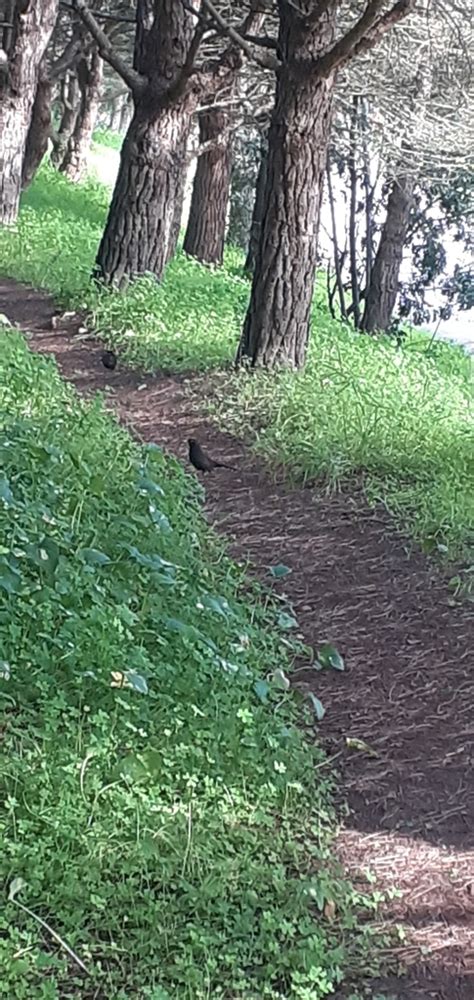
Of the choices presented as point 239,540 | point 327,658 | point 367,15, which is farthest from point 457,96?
point 327,658

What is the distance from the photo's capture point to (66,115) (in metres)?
24.4

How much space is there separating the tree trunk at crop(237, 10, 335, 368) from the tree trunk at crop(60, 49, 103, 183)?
39.4 ft

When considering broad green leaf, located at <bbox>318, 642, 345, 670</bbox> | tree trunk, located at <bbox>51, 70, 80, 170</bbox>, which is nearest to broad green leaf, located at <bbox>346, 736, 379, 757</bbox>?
broad green leaf, located at <bbox>318, 642, 345, 670</bbox>

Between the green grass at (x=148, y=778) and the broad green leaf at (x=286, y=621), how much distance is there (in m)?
0.01

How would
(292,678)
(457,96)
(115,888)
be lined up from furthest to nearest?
(457,96)
(292,678)
(115,888)

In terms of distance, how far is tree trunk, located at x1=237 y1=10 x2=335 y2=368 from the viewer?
7.91 metres

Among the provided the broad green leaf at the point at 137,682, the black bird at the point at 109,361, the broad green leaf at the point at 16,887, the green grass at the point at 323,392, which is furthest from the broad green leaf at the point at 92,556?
the black bird at the point at 109,361

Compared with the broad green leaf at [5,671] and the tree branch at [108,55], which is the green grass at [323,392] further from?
the broad green leaf at [5,671]

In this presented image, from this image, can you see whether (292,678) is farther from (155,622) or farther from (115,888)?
(115,888)

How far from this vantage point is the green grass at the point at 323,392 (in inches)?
249

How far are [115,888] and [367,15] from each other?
6.30 metres

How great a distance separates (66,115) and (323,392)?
18847 millimetres

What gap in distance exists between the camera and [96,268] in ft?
34.6

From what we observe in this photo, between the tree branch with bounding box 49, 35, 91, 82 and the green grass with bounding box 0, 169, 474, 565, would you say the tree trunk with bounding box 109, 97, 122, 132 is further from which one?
the green grass with bounding box 0, 169, 474, 565
